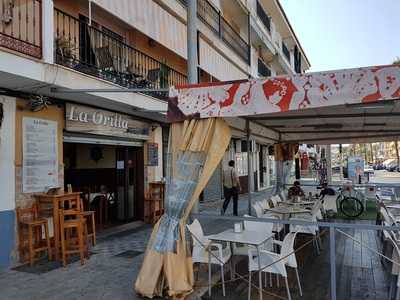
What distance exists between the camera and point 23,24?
7000mm

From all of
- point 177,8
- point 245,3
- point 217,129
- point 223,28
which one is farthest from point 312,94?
point 245,3

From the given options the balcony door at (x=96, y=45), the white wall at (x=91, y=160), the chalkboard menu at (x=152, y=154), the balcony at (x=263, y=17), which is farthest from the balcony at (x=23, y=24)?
the balcony at (x=263, y=17)

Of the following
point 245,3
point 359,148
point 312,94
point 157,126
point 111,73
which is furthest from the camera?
point 359,148

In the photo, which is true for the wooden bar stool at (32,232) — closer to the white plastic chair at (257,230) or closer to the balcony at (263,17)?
the white plastic chair at (257,230)

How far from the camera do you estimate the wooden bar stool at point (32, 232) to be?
7.04 meters

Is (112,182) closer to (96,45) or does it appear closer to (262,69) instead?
(96,45)

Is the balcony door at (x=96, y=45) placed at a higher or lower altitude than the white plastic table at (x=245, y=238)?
higher

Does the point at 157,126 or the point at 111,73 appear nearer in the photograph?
the point at 111,73

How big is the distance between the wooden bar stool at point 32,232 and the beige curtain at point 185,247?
9.49 ft

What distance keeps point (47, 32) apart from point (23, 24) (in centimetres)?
53

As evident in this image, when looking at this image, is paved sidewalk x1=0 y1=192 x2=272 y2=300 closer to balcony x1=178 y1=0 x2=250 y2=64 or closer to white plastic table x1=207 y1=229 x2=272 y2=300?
white plastic table x1=207 y1=229 x2=272 y2=300

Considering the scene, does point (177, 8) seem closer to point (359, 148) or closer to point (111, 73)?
point (111, 73)

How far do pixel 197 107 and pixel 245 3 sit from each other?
50.5 ft

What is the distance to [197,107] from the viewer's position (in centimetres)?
504
